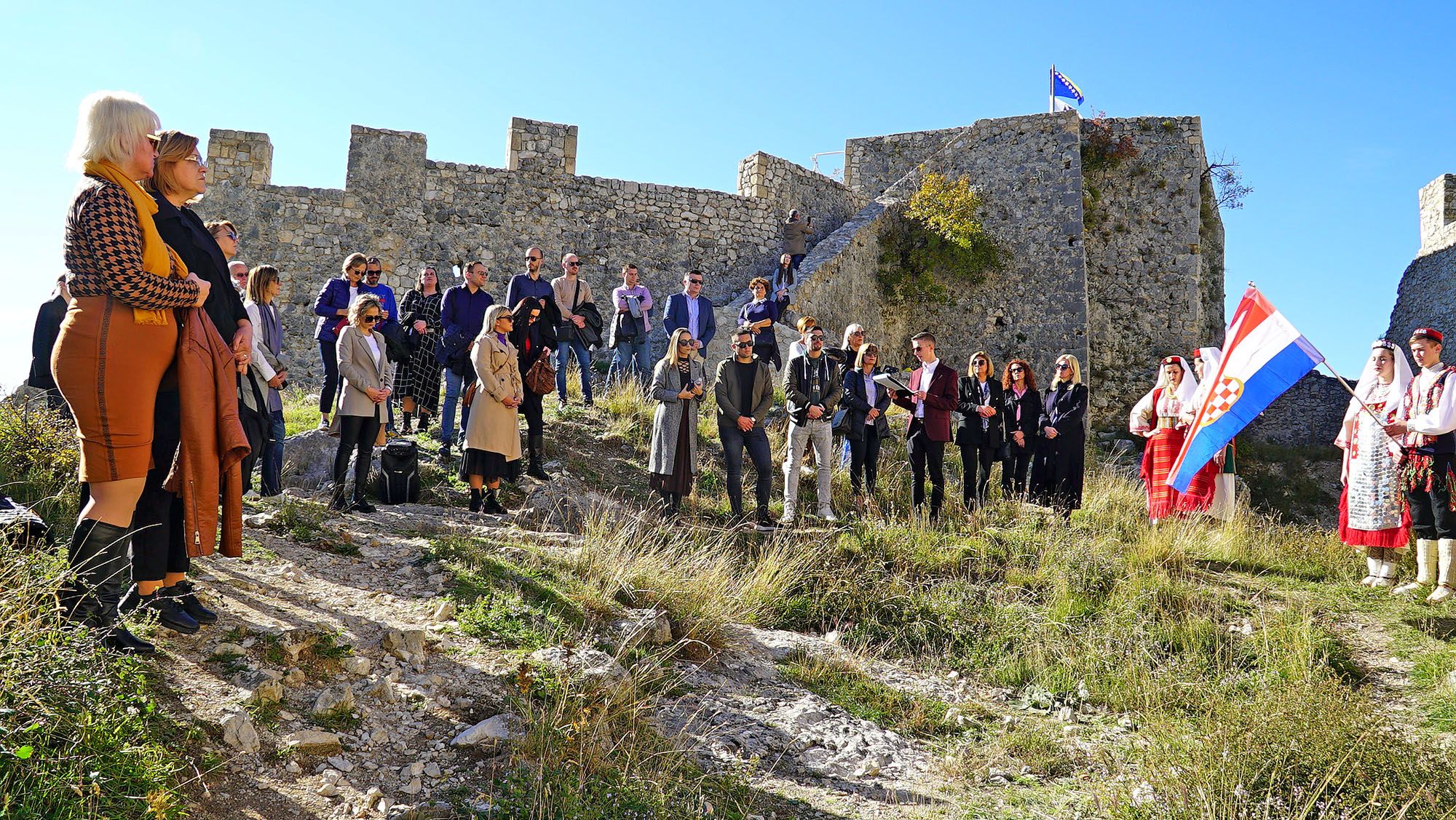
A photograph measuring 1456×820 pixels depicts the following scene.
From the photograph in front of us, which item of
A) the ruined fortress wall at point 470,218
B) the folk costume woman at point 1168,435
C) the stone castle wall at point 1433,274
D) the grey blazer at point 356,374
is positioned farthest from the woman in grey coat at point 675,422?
the stone castle wall at point 1433,274

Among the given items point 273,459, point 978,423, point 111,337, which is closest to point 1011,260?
point 978,423

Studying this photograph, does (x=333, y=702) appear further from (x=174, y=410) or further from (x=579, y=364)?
(x=579, y=364)

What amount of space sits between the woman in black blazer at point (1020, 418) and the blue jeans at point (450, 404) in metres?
5.44

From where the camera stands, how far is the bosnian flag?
7250mm

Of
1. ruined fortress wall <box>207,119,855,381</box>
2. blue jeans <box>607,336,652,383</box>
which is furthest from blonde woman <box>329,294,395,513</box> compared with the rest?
ruined fortress wall <box>207,119,855,381</box>

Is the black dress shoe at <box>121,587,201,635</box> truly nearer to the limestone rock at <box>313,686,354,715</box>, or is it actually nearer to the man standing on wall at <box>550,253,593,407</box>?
the limestone rock at <box>313,686,354,715</box>

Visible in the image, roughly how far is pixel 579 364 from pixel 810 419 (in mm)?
3881

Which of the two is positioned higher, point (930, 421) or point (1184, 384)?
point (1184, 384)

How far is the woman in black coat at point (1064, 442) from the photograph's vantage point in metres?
9.50

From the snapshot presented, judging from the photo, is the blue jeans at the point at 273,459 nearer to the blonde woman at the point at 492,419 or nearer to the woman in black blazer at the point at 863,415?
the blonde woman at the point at 492,419

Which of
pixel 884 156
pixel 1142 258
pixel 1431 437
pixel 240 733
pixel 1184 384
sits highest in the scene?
pixel 884 156

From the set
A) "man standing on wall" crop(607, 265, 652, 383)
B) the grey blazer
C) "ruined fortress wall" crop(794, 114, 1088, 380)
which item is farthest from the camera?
"ruined fortress wall" crop(794, 114, 1088, 380)

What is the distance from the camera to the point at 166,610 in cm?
405

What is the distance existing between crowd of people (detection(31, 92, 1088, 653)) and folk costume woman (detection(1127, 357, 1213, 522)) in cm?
70
